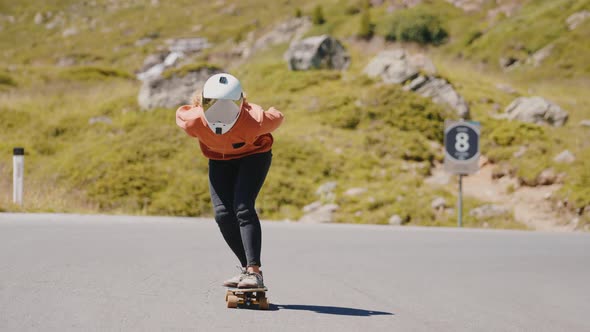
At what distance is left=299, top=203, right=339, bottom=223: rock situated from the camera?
18827mm

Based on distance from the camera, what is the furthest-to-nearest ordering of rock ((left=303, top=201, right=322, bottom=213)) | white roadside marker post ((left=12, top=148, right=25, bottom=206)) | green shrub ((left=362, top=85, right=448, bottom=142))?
green shrub ((left=362, top=85, right=448, bottom=142))
rock ((left=303, top=201, right=322, bottom=213))
white roadside marker post ((left=12, top=148, right=25, bottom=206))

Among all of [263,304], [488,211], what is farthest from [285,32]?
[263,304]

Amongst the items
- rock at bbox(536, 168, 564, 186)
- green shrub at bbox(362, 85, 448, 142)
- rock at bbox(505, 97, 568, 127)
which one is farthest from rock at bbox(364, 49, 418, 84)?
rock at bbox(536, 168, 564, 186)

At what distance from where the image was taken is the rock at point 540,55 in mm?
44828

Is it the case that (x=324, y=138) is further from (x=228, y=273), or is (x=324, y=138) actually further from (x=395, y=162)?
(x=228, y=273)

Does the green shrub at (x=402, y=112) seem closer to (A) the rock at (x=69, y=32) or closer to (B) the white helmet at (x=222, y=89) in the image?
(B) the white helmet at (x=222, y=89)

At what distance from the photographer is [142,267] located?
8.05 metres

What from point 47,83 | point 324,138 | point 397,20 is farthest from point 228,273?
point 397,20

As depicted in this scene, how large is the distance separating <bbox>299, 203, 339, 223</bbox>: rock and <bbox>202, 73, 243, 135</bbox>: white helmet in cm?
1288

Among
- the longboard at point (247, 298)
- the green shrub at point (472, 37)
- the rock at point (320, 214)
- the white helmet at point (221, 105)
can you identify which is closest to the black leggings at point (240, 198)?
the longboard at point (247, 298)

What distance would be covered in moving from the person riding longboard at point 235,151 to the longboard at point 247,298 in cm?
5

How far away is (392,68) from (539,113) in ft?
17.4

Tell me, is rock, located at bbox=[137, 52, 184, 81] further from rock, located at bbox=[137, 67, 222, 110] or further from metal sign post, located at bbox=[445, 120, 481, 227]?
metal sign post, located at bbox=[445, 120, 481, 227]

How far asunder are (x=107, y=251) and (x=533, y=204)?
41.9 feet
